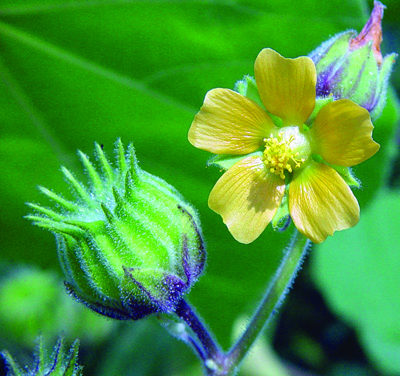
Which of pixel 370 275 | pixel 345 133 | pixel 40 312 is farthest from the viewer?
pixel 370 275

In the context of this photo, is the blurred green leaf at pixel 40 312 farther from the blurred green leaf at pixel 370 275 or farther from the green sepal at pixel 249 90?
the green sepal at pixel 249 90

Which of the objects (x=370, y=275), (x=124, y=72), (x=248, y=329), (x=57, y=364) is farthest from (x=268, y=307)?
(x=370, y=275)

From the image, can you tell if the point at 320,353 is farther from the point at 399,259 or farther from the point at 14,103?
the point at 14,103

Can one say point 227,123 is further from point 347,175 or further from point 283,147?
point 347,175

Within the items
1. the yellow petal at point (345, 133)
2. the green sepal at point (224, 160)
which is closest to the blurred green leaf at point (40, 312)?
the green sepal at point (224, 160)

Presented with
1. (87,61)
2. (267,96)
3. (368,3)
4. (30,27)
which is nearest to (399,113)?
(368,3)

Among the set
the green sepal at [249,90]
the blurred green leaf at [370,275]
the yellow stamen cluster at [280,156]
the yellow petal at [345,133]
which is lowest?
the blurred green leaf at [370,275]
